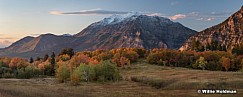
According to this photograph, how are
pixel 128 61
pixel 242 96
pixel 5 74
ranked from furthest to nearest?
pixel 128 61 → pixel 5 74 → pixel 242 96

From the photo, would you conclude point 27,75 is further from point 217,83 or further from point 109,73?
point 217,83

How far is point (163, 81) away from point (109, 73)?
27211 mm

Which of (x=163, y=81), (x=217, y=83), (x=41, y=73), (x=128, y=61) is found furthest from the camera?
(x=128, y=61)

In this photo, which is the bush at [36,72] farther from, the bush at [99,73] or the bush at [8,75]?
the bush at [99,73]

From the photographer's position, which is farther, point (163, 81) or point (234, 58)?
point (234, 58)

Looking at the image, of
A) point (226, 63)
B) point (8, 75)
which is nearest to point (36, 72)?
point (8, 75)

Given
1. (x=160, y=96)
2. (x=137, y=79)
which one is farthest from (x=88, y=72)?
(x=160, y=96)

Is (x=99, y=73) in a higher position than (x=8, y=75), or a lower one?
higher

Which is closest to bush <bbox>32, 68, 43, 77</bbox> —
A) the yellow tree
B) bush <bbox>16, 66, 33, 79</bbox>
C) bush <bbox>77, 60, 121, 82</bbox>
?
bush <bbox>16, 66, 33, 79</bbox>

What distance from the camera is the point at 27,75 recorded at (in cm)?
16275

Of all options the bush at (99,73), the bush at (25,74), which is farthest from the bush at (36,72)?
the bush at (99,73)

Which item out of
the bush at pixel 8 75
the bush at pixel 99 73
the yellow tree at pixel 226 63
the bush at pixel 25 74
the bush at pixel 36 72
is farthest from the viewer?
the yellow tree at pixel 226 63

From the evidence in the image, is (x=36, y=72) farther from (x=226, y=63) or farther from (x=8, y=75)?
(x=226, y=63)

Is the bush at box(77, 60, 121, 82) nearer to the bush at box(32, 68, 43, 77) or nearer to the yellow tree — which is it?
the bush at box(32, 68, 43, 77)
